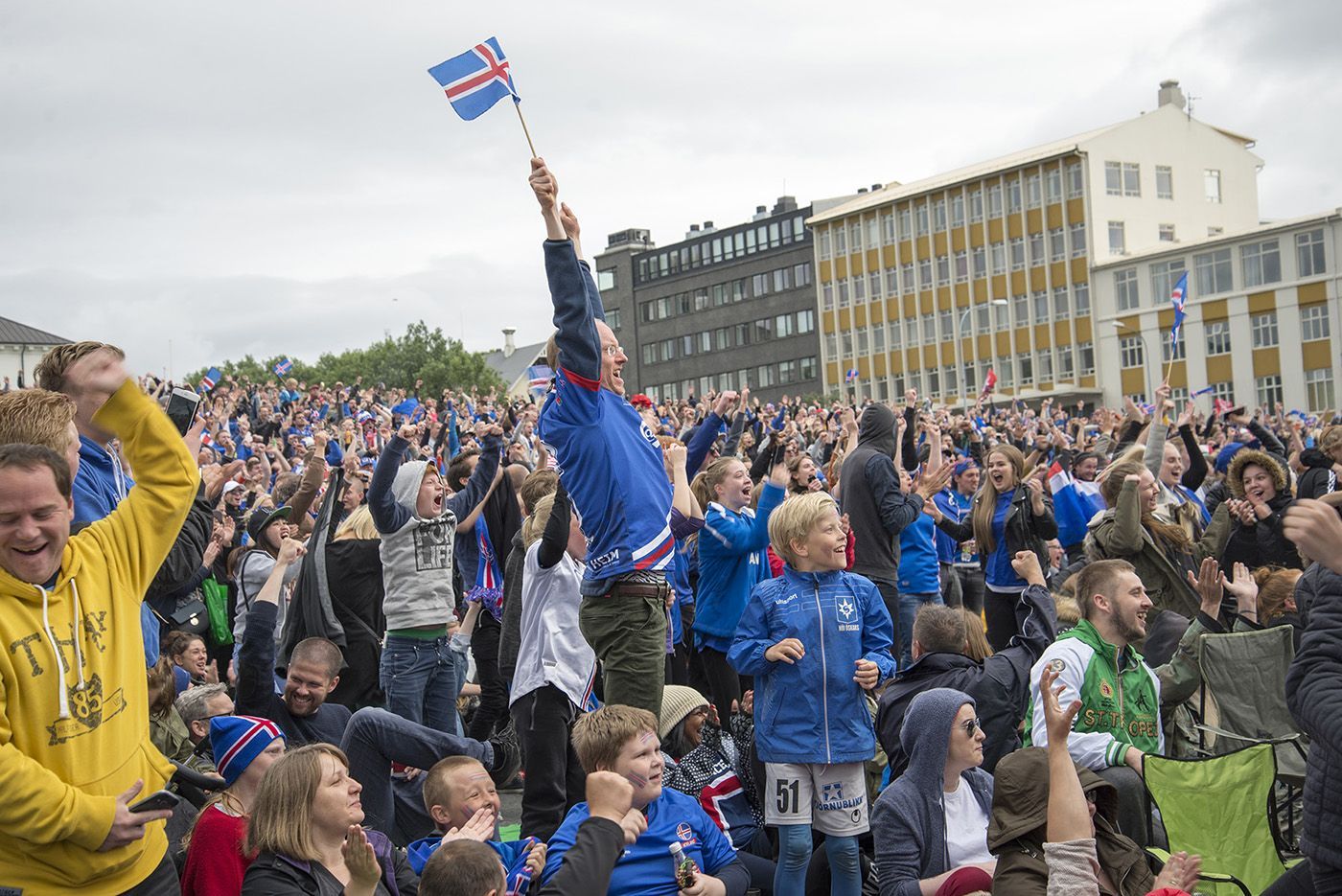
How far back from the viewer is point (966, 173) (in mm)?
76812

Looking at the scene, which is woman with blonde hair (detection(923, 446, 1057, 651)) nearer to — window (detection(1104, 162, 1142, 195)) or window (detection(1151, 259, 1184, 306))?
window (detection(1151, 259, 1184, 306))

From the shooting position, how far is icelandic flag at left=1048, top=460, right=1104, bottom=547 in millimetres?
11500

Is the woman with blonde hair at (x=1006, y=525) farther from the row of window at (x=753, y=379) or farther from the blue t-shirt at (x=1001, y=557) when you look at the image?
the row of window at (x=753, y=379)

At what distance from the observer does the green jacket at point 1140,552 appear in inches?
346

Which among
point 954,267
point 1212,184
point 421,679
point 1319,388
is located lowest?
point 421,679

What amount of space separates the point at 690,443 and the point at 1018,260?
69482mm

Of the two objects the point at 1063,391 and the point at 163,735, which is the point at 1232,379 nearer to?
the point at 1063,391

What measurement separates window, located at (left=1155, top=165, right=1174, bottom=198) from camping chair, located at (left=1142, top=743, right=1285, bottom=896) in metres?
70.5

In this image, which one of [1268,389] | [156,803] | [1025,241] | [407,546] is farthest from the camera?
[1025,241]

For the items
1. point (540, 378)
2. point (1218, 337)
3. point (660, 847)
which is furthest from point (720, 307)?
point (660, 847)

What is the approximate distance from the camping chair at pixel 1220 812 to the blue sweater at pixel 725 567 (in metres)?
2.63

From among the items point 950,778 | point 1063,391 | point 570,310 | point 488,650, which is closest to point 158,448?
point 570,310

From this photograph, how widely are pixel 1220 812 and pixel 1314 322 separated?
6093 centimetres

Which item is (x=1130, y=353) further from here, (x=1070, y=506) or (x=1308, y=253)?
(x=1070, y=506)
